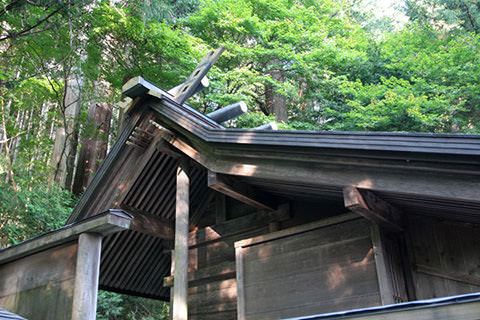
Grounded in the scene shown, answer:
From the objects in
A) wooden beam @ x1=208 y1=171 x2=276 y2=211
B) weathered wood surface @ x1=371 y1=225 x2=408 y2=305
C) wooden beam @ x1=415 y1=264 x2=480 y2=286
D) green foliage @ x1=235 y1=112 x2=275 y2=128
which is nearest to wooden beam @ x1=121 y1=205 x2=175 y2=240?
wooden beam @ x1=208 y1=171 x2=276 y2=211

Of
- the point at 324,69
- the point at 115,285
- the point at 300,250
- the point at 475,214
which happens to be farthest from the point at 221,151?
the point at 324,69

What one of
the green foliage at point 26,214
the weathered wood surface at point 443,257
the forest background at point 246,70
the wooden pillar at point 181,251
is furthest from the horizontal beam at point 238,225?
the forest background at point 246,70

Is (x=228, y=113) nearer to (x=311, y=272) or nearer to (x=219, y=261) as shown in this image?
(x=219, y=261)

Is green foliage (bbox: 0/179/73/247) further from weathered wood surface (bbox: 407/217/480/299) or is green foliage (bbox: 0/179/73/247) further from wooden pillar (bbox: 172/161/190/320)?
weathered wood surface (bbox: 407/217/480/299)

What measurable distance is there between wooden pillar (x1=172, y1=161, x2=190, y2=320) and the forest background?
7800mm

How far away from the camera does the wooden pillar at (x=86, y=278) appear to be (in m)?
4.32

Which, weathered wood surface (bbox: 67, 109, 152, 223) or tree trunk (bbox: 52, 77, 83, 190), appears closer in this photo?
weathered wood surface (bbox: 67, 109, 152, 223)

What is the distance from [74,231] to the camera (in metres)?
4.70

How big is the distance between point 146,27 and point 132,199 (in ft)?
34.8

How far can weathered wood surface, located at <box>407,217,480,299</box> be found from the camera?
17.5 feet

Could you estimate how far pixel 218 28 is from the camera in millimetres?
18438

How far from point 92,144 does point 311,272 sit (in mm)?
14169

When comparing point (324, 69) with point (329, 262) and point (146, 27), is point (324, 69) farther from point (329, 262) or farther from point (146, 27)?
point (329, 262)

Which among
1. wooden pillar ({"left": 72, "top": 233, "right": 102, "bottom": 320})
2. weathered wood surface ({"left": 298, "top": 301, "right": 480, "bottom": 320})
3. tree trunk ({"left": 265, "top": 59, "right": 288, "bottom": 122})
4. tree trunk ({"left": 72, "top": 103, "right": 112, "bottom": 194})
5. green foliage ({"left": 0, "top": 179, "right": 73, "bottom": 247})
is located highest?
tree trunk ({"left": 265, "top": 59, "right": 288, "bottom": 122})
